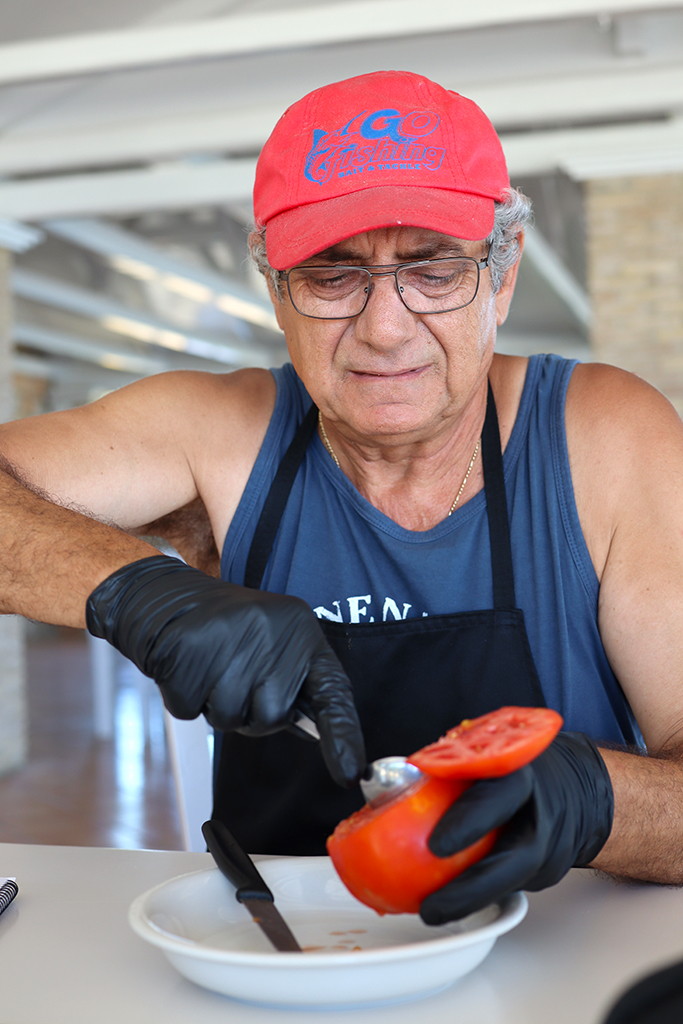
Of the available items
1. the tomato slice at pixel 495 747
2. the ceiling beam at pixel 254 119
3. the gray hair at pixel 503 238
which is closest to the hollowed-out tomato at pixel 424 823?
the tomato slice at pixel 495 747

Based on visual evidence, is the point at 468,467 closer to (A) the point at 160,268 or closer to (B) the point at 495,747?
(B) the point at 495,747

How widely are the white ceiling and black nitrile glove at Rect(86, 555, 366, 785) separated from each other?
8.12 feet

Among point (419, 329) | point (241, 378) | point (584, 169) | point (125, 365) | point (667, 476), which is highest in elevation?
point (584, 169)

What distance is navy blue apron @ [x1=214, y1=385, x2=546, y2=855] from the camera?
138 cm

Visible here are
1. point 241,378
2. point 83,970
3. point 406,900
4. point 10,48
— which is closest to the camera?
point 406,900

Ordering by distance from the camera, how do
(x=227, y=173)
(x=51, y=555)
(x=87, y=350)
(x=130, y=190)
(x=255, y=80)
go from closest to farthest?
(x=51, y=555) → (x=255, y=80) → (x=227, y=173) → (x=130, y=190) → (x=87, y=350)

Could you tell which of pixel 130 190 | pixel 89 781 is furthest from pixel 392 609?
pixel 130 190

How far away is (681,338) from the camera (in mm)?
5324

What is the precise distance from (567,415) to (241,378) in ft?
1.93

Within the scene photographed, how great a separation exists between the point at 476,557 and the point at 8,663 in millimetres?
4711

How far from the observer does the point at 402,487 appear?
1563 millimetres


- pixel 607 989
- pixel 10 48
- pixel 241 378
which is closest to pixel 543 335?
pixel 10 48

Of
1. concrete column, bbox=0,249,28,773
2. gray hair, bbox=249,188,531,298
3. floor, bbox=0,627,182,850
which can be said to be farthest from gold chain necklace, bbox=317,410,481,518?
concrete column, bbox=0,249,28,773

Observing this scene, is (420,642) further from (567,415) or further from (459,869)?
(459,869)
